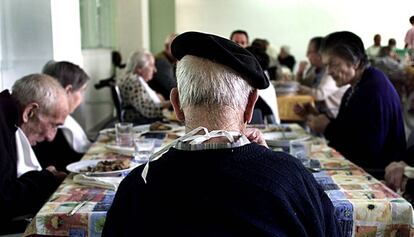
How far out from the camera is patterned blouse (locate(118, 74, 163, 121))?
4.62 m

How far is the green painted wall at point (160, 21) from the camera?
8.65m

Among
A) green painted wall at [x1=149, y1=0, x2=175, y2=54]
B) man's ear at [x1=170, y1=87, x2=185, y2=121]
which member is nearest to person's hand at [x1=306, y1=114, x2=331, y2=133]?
man's ear at [x1=170, y1=87, x2=185, y2=121]

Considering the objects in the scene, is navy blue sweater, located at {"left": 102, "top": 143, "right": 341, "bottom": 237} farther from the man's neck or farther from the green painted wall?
the green painted wall

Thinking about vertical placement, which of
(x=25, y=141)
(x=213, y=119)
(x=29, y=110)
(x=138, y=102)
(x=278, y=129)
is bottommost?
(x=138, y=102)

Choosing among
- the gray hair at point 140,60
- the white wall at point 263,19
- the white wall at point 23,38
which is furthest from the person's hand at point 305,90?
the white wall at point 263,19

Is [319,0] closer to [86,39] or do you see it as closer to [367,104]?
[86,39]

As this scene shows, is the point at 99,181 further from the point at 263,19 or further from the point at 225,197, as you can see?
the point at 263,19

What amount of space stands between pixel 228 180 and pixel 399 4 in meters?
2.89

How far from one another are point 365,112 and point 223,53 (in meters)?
1.84

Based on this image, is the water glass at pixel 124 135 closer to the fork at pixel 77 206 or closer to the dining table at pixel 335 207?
the dining table at pixel 335 207

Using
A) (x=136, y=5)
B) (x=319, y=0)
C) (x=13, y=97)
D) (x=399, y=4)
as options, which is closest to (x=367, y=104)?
(x=399, y=4)

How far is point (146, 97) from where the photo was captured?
462 cm

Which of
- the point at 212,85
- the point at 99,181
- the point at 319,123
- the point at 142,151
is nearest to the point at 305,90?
the point at 319,123

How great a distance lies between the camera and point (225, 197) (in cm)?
110
